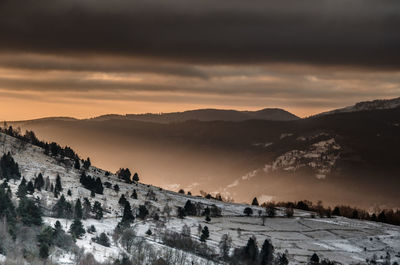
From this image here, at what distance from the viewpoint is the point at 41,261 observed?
643ft

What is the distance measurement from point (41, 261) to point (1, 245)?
459 inches

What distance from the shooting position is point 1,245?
199m

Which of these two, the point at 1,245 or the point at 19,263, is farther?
the point at 1,245

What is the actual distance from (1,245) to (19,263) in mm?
16731

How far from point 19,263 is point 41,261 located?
11924mm

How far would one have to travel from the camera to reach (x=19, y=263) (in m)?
184
